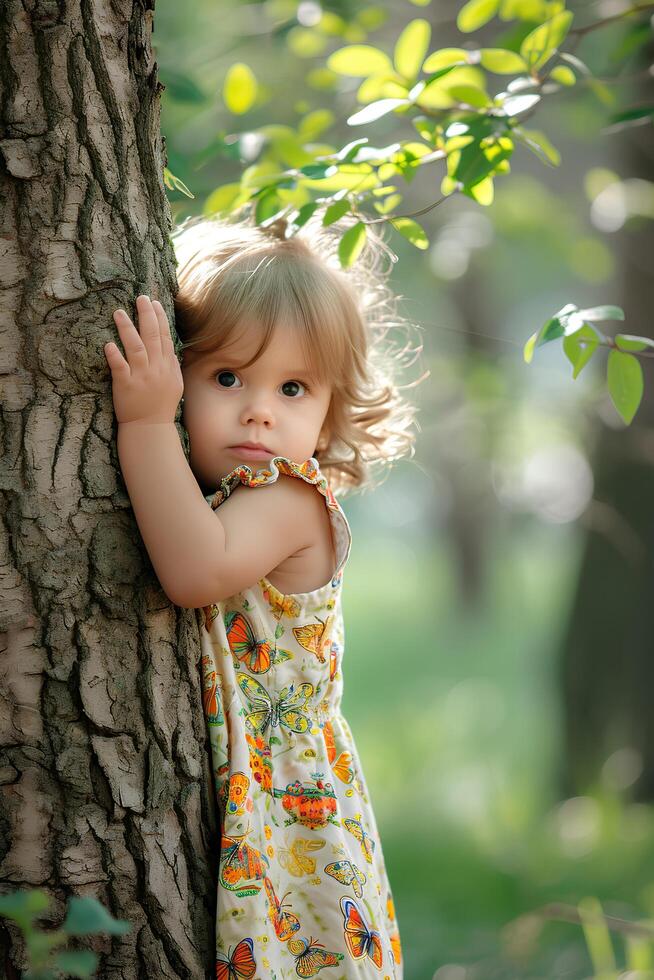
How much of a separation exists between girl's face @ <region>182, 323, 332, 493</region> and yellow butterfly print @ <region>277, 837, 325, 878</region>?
0.57m

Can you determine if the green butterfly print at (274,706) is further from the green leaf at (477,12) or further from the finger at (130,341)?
the green leaf at (477,12)

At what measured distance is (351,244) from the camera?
1.70 meters

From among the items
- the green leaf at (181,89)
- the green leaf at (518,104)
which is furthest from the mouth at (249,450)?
the green leaf at (181,89)

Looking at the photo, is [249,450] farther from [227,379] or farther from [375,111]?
[375,111]

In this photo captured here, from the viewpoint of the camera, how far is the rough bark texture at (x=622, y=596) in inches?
159

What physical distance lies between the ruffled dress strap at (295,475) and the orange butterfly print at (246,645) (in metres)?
0.17

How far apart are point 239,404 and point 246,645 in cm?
37

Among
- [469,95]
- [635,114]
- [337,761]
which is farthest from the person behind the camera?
[635,114]

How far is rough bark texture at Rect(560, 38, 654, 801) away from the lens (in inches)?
159

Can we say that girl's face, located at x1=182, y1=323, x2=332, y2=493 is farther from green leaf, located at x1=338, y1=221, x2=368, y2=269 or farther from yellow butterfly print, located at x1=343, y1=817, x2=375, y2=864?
yellow butterfly print, located at x1=343, y1=817, x2=375, y2=864

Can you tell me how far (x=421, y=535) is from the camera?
16734 millimetres

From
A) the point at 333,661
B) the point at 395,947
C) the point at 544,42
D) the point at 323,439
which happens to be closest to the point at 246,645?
the point at 333,661

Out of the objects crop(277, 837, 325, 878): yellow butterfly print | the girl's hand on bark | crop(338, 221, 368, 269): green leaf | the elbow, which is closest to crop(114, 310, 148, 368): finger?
the girl's hand on bark

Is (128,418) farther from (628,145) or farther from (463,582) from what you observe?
(463,582)
